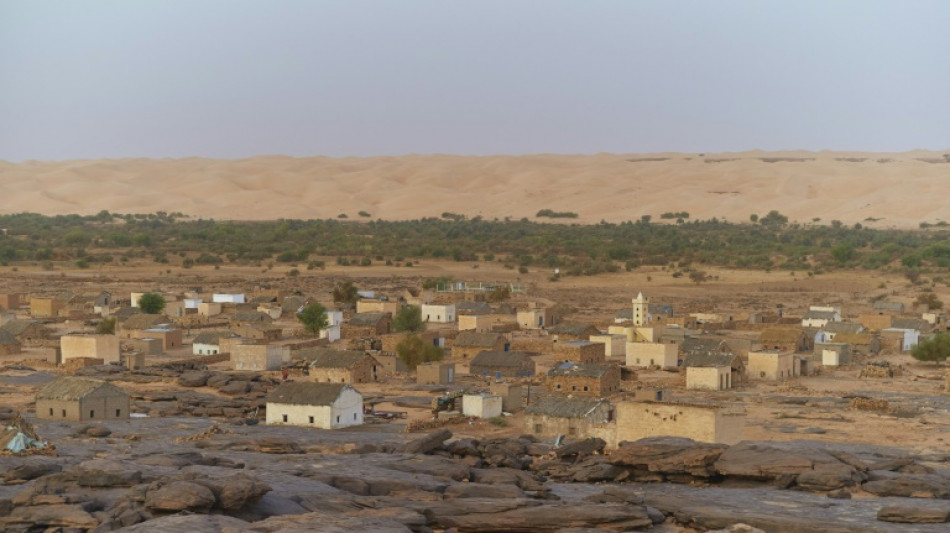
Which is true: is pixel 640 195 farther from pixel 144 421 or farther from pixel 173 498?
pixel 173 498

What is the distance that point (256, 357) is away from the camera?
3875 cm

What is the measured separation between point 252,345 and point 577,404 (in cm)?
1463

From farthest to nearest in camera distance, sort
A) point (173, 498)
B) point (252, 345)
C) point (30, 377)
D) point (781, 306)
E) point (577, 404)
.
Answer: point (781, 306), point (252, 345), point (30, 377), point (577, 404), point (173, 498)

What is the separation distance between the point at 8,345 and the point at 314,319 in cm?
1107

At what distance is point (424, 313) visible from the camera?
5281 cm

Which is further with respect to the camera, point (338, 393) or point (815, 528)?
point (338, 393)

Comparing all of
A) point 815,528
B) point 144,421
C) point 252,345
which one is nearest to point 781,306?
point 252,345

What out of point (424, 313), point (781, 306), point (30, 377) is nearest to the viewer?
point (30, 377)

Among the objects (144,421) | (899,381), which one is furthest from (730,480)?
(899,381)

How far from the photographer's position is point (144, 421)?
28.7 m

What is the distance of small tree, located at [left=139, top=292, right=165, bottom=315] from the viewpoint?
5178 centimetres

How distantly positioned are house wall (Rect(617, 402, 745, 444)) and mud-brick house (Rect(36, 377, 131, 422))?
11885mm

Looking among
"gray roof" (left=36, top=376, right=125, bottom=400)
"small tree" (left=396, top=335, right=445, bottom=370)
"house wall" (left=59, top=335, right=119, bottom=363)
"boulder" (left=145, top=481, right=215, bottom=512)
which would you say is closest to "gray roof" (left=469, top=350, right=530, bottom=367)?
"small tree" (left=396, top=335, right=445, bottom=370)

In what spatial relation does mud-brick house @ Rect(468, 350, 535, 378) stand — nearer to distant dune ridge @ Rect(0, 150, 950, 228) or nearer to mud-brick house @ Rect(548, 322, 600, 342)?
mud-brick house @ Rect(548, 322, 600, 342)
